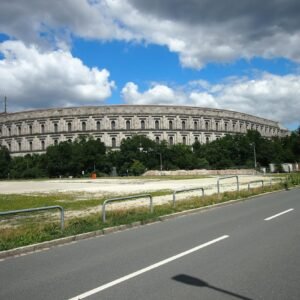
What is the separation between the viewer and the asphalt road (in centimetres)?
568

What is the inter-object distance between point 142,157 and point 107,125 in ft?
80.3

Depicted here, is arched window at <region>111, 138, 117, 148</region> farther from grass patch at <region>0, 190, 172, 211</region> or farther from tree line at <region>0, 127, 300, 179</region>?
grass patch at <region>0, 190, 172, 211</region>

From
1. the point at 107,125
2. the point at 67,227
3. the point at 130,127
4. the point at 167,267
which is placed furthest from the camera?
the point at 130,127

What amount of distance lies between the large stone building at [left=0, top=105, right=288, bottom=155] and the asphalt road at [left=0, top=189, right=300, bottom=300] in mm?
115584

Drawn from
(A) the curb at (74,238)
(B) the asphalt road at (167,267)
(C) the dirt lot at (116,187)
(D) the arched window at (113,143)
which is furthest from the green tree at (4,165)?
(B) the asphalt road at (167,267)

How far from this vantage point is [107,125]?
126 m

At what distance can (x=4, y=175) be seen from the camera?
11638 cm

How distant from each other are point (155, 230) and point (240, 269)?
5.25 metres

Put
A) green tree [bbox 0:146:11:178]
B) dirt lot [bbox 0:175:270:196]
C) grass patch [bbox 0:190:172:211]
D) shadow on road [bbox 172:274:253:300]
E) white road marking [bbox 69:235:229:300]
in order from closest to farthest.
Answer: shadow on road [bbox 172:274:253:300] < white road marking [bbox 69:235:229:300] < grass patch [bbox 0:190:172:211] < dirt lot [bbox 0:175:270:196] < green tree [bbox 0:146:11:178]

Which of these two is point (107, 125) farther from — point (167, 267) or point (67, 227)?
point (167, 267)

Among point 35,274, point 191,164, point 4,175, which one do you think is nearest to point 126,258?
point 35,274

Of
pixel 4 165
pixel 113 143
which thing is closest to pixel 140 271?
pixel 4 165

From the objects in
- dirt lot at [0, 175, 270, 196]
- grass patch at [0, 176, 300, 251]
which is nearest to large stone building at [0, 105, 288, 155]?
dirt lot at [0, 175, 270, 196]

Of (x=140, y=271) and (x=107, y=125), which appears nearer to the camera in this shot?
(x=140, y=271)
